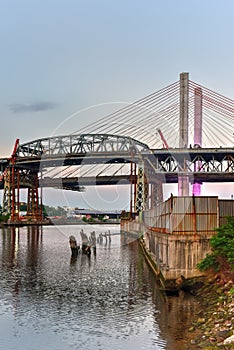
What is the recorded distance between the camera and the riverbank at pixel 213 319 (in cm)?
1653

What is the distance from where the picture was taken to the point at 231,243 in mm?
23969

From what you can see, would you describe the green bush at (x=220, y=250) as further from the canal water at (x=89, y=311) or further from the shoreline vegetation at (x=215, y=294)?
the canal water at (x=89, y=311)

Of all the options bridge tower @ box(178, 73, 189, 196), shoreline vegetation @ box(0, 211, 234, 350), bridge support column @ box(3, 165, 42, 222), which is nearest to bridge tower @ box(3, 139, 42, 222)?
bridge support column @ box(3, 165, 42, 222)

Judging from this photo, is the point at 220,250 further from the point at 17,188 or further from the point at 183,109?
the point at 17,188

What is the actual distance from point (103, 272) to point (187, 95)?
68443 mm

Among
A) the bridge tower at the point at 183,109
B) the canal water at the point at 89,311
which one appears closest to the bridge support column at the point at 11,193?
the bridge tower at the point at 183,109

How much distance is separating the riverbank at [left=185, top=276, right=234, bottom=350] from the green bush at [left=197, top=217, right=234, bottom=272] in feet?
2.39

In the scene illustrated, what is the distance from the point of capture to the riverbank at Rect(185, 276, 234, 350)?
16531mm

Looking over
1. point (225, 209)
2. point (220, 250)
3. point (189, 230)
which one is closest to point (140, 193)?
point (225, 209)

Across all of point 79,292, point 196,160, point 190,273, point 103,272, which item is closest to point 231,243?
point 190,273

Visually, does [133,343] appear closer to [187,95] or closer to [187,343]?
[187,343]

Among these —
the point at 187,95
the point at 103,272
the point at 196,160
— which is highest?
the point at 187,95

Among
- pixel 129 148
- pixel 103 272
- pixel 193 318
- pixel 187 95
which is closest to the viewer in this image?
pixel 193 318

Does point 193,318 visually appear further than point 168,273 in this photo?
No
